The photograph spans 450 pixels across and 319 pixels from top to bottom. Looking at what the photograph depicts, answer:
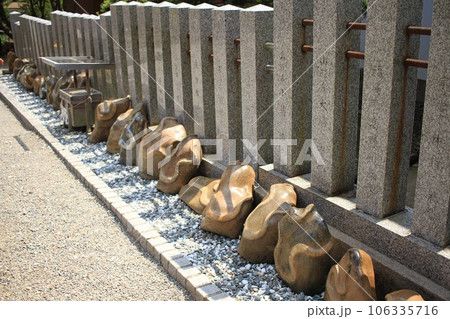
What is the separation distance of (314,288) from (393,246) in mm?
698

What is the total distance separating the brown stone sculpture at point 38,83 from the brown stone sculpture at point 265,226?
9.32 metres

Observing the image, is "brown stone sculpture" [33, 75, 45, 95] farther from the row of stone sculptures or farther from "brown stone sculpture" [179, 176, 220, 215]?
"brown stone sculpture" [179, 176, 220, 215]

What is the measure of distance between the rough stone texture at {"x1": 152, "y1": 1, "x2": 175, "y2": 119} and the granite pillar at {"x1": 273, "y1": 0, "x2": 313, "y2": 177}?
2.52m

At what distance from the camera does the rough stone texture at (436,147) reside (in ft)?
10.8

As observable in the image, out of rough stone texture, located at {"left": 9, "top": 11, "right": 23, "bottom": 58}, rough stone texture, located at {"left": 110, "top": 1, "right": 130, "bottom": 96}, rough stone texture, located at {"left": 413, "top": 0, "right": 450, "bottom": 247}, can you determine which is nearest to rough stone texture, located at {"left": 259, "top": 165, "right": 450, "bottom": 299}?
rough stone texture, located at {"left": 413, "top": 0, "right": 450, "bottom": 247}

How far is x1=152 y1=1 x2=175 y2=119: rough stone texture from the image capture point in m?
6.80

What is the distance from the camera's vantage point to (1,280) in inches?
173

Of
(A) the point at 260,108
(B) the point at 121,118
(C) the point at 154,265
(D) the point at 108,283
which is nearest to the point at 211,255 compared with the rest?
(C) the point at 154,265

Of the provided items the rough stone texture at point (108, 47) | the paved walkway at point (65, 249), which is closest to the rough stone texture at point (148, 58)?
the rough stone texture at point (108, 47)

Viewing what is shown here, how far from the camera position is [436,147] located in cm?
347

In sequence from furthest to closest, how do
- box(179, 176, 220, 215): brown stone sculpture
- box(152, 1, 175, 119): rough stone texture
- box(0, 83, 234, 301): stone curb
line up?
1. box(152, 1, 175, 119): rough stone texture
2. box(179, 176, 220, 215): brown stone sculpture
3. box(0, 83, 234, 301): stone curb

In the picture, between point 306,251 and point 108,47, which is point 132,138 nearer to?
point 108,47

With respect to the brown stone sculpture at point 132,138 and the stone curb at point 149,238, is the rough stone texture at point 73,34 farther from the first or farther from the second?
the brown stone sculpture at point 132,138

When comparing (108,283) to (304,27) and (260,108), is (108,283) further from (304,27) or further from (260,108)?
(304,27)
